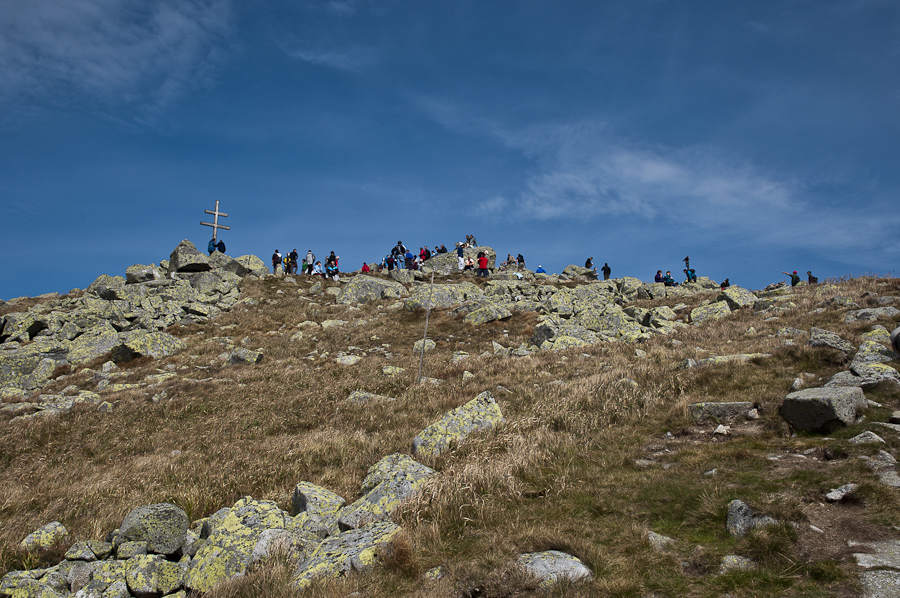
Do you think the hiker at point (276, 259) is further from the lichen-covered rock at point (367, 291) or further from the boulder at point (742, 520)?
the boulder at point (742, 520)

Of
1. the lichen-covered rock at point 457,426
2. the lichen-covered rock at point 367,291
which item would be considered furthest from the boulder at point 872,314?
the lichen-covered rock at point 367,291

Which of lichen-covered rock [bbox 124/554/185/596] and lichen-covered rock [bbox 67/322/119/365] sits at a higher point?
lichen-covered rock [bbox 67/322/119/365]

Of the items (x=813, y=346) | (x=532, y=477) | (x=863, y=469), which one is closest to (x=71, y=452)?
(x=532, y=477)

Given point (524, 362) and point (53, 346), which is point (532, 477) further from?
point (53, 346)

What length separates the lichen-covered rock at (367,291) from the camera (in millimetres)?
34750

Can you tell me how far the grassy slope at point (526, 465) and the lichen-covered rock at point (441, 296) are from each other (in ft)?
40.5

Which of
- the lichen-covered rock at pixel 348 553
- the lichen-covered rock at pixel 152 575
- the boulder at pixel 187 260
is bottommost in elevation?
the lichen-covered rock at pixel 152 575

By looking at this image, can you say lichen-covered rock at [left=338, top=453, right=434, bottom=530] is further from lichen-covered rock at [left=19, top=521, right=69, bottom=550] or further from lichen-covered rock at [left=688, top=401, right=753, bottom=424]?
lichen-covered rock at [left=688, top=401, right=753, bottom=424]

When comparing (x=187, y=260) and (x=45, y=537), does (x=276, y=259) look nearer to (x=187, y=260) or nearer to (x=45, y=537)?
(x=187, y=260)

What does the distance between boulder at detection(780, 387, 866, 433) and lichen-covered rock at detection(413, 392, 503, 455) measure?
5.11 meters

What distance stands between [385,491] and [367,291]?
29453mm

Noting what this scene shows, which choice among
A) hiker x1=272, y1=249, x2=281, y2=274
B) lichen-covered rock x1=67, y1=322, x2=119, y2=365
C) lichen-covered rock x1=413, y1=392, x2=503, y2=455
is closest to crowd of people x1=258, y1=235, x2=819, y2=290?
hiker x1=272, y1=249, x2=281, y2=274

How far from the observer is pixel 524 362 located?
17.2m

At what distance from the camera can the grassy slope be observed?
4.63 meters
